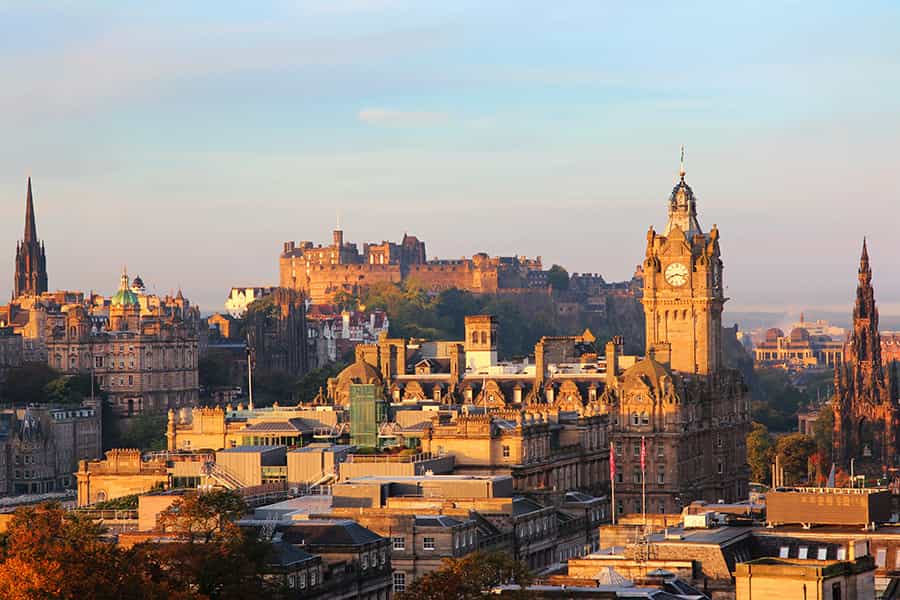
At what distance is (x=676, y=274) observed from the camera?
7539 inches

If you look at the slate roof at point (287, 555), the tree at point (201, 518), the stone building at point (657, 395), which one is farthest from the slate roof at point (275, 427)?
the slate roof at point (287, 555)

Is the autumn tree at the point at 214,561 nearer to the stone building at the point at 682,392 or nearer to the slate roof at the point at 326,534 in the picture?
the slate roof at the point at 326,534

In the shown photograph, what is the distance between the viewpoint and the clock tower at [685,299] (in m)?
190

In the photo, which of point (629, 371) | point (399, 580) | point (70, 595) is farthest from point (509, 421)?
point (70, 595)

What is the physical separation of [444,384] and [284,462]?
55.2 m

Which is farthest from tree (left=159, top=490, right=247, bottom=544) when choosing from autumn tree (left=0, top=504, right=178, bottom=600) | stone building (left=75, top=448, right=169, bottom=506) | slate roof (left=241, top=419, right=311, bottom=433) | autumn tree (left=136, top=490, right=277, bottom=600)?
slate roof (left=241, top=419, right=311, bottom=433)

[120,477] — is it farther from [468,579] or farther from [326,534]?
[468,579]

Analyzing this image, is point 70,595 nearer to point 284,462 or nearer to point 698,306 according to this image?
point 284,462

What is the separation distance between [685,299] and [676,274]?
217cm

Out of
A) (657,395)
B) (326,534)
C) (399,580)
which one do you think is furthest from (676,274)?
(326,534)

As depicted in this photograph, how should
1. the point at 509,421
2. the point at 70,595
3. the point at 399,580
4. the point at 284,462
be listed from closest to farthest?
the point at 70,595
the point at 399,580
the point at 284,462
the point at 509,421

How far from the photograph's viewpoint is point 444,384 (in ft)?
648

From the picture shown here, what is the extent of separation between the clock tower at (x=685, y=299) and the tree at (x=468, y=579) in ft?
313

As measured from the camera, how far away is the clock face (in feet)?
627
